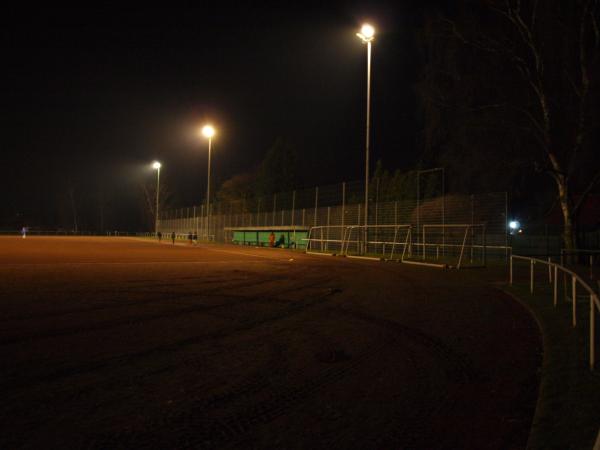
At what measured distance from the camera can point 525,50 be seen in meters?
20.2

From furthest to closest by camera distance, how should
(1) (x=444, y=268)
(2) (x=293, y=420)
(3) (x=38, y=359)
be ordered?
(1) (x=444, y=268) < (3) (x=38, y=359) < (2) (x=293, y=420)

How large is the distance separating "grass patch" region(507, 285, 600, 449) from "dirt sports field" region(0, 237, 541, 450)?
14 centimetres

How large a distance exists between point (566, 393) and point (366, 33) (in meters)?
21.9

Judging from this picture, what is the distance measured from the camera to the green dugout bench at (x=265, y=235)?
36750 millimetres

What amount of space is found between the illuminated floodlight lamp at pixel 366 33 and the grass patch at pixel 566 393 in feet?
62.3

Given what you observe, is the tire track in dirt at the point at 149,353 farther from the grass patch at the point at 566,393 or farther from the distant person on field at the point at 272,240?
the distant person on field at the point at 272,240

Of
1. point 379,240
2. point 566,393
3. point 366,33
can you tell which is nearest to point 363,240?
point 379,240

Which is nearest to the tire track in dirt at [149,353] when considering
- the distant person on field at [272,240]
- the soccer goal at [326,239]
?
the soccer goal at [326,239]

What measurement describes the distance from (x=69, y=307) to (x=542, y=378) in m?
7.30

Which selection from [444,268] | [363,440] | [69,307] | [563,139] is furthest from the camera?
[563,139]

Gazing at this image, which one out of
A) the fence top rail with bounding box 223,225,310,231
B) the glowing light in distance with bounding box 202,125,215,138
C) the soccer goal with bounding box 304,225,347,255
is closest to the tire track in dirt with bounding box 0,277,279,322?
the soccer goal with bounding box 304,225,347,255

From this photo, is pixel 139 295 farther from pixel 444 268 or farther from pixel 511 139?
pixel 511 139

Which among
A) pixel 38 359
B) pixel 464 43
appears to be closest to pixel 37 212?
pixel 464 43

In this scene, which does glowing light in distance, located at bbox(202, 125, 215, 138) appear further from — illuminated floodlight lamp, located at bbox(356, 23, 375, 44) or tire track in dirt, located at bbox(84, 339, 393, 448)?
tire track in dirt, located at bbox(84, 339, 393, 448)
